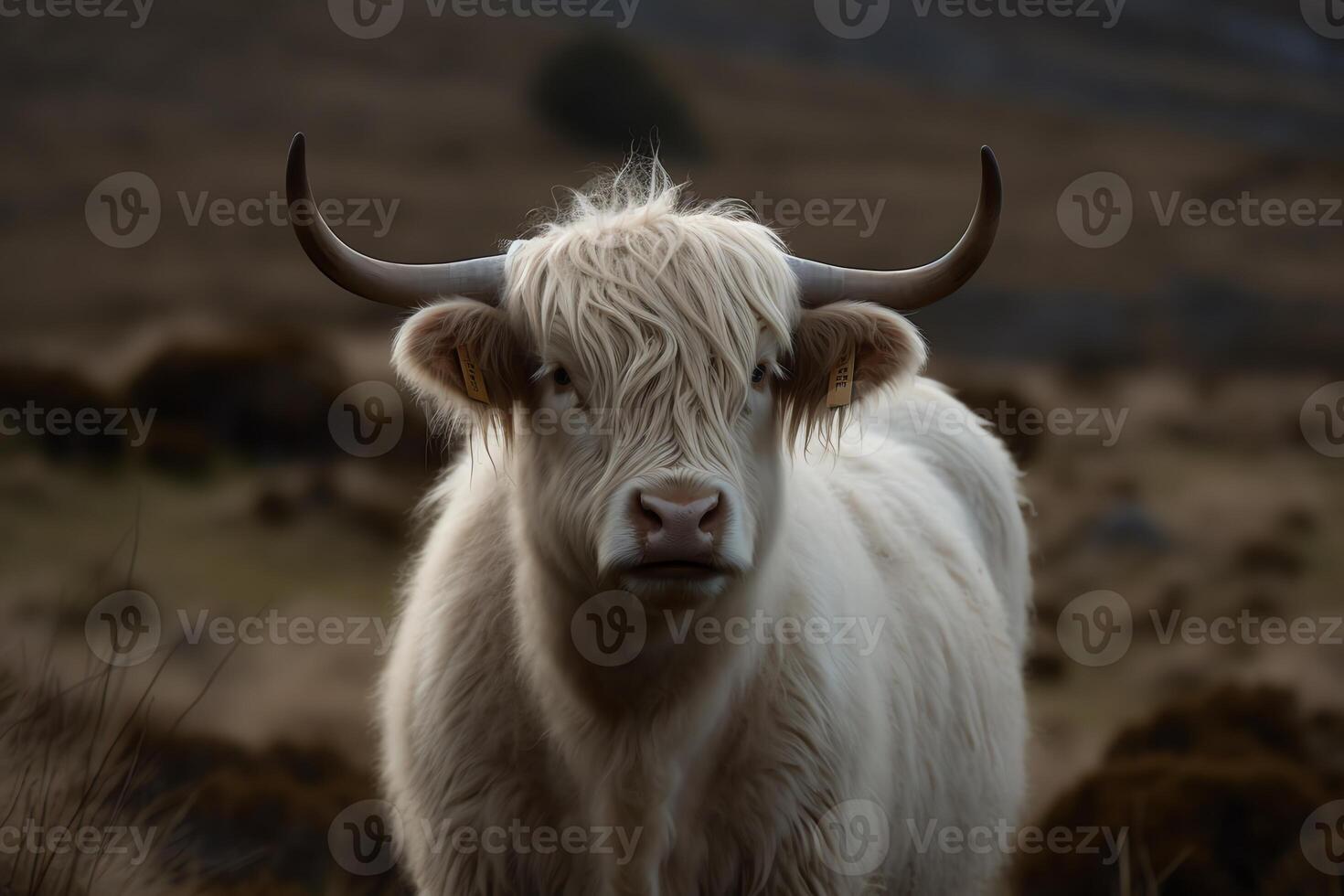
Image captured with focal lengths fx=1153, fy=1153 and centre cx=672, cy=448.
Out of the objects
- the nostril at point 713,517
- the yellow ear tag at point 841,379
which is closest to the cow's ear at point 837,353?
the yellow ear tag at point 841,379

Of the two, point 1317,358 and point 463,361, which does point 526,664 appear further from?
point 1317,358

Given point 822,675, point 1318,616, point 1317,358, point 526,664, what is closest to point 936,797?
point 822,675

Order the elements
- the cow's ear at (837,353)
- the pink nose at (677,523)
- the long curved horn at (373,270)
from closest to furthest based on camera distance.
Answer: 1. the pink nose at (677,523)
2. the long curved horn at (373,270)
3. the cow's ear at (837,353)

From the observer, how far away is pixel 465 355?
2885 millimetres

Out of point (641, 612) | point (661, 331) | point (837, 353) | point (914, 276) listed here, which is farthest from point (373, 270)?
point (914, 276)

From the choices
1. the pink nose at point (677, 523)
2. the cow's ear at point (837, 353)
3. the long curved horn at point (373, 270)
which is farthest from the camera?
the cow's ear at point (837, 353)

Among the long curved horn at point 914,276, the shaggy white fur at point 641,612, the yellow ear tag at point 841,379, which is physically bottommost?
the shaggy white fur at point 641,612

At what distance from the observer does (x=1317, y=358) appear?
20.3 meters

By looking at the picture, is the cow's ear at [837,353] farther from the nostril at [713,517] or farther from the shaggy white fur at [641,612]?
the nostril at [713,517]

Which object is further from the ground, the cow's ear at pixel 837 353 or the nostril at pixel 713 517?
the cow's ear at pixel 837 353

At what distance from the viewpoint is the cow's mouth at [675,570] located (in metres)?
2.38

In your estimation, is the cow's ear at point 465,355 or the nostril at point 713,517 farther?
the cow's ear at point 465,355

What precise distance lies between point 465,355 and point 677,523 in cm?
84

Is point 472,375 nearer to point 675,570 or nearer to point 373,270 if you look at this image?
point 373,270
